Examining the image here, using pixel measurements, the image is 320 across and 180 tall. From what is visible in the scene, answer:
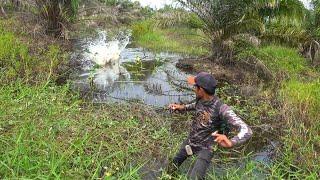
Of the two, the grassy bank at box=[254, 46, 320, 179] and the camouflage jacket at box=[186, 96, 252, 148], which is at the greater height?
the camouflage jacket at box=[186, 96, 252, 148]

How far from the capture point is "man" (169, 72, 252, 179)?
4.66 meters

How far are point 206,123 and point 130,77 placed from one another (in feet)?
20.5

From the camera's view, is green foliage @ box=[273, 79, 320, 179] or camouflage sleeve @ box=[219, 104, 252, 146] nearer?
camouflage sleeve @ box=[219, 104, 252, 146]

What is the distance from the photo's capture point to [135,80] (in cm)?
1069

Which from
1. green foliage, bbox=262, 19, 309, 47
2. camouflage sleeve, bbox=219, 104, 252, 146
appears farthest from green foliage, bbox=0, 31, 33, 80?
green foliage, bbox=262, 19, 309, 47

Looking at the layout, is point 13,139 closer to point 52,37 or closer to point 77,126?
point 77,126

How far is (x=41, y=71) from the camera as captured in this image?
857 cm

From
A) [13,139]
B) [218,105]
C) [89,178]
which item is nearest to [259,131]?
[218,105]

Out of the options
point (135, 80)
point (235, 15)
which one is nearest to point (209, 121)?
point (135, 80)

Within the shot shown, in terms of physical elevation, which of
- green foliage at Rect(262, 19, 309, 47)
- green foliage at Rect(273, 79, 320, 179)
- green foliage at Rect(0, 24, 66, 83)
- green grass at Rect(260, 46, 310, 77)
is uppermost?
green foliage at Rect(262, 19, 309, 47)

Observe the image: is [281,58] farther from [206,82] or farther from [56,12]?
[206,82]

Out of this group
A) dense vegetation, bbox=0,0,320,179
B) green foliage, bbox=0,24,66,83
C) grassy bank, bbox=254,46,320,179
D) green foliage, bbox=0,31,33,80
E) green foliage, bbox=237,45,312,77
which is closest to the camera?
dense vegetation, bbox=0,0,320,179

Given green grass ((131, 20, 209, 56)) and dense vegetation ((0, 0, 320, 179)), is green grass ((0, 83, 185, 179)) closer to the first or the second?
dense vegetation ((0, 0, 320, 179))

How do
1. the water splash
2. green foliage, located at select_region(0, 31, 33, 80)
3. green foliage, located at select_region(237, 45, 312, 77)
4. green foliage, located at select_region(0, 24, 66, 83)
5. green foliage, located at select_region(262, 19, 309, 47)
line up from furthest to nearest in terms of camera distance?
green foliage, located at select_region(262, 19, 309, 47) < the water splash < green foliage, located at select_region(237, 45, 312, 77) < green foliage, located at select_region(0, 31, 33, 80) < green foliage, located at select_region(0, 24, 66, 83)
